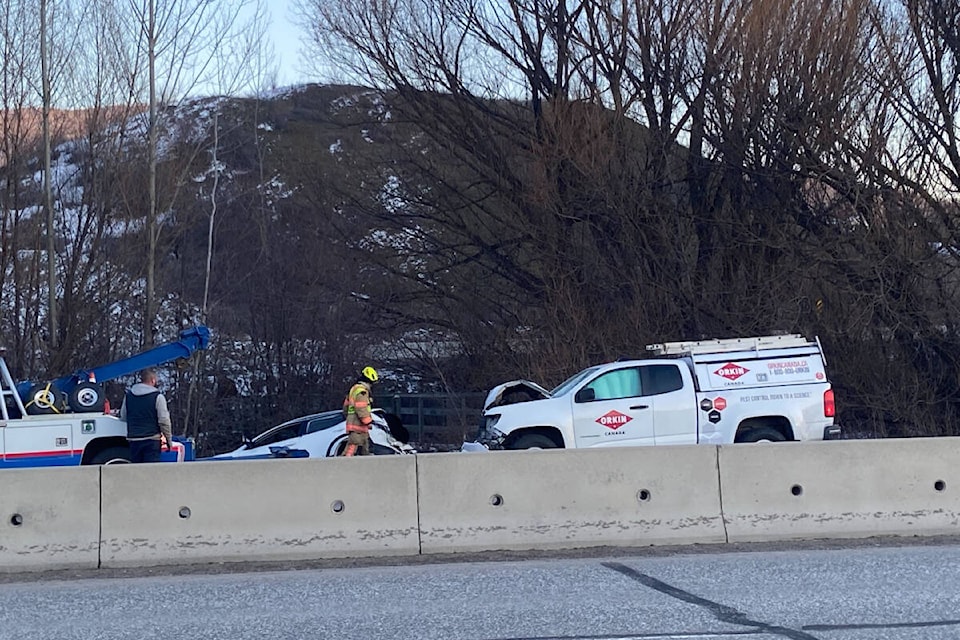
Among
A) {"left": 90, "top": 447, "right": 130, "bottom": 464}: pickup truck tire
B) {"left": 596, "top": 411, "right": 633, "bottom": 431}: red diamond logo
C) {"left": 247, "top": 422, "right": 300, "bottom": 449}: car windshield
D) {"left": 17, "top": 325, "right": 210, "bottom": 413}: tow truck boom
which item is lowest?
{"left": 90, "top": 447, "right": 130, "bottom": 464}: pickup truck tire

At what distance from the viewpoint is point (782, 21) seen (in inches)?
851

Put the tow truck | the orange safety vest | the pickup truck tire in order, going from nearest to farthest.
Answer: the tow truck → the pickup truck tire → the orange safety vest

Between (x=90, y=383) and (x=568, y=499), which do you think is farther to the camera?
(x=90, y=383)

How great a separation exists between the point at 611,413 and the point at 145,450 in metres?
6.45

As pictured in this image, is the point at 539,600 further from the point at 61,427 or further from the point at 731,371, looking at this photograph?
the point at 61,427

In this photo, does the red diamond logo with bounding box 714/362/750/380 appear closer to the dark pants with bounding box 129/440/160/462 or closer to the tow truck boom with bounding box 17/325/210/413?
the dark pants with bounding box 129/440/160/462

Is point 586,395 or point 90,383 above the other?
point 90,383

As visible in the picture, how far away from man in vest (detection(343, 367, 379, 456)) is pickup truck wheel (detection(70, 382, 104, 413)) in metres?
3.61

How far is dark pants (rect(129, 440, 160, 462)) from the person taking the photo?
42.9 ft

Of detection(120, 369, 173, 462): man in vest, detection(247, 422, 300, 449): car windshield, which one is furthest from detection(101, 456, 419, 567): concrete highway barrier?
detection(247, 422, 300, 449): car windshield

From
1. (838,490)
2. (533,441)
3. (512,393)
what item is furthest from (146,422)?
(838,490)

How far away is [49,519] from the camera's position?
9492mm

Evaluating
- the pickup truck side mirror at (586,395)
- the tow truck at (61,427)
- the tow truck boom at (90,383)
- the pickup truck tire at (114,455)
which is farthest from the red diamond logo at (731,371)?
the pickup truck tire at (114,455)

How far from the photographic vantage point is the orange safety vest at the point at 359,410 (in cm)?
1560
